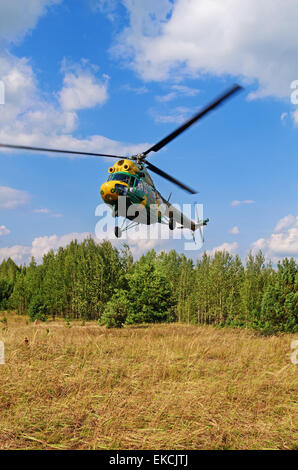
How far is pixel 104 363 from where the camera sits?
6914mm

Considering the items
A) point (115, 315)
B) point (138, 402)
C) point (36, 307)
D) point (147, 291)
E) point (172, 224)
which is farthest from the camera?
point (36, 307)

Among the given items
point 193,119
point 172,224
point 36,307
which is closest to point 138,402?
point 193,119

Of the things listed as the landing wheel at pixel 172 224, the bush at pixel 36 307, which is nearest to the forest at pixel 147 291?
the bush at pixel 36 307

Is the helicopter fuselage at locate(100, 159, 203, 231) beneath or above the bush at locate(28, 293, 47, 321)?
above

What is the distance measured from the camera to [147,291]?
28.0 meters

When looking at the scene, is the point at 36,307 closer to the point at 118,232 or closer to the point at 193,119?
the point at 118,232

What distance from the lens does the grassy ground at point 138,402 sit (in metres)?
4.04

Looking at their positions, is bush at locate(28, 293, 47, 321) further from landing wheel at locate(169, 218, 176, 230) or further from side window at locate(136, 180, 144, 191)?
side window at locate(136, 180, 144, 191)

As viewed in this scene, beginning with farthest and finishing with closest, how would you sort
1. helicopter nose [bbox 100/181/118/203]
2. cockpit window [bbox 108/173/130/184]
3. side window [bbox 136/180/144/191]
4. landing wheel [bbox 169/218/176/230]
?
landing wheel [bbox 169/218/176/230]
side window [bbox 136/180/144/191]
cockpit window [bbox 108/173/130/184]
helicopter nose [bbox 100/181/118/203]

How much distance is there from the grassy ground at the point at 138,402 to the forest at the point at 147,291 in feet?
37.9

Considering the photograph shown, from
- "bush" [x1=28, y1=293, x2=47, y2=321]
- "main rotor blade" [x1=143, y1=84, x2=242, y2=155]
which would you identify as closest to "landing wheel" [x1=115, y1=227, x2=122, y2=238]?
"main rotor blade" [x1=143, y1=84, x2=242, y2=155]

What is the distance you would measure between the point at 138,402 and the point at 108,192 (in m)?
10.6

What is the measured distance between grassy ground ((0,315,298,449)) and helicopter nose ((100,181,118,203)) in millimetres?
7991

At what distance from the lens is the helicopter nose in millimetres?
14523
